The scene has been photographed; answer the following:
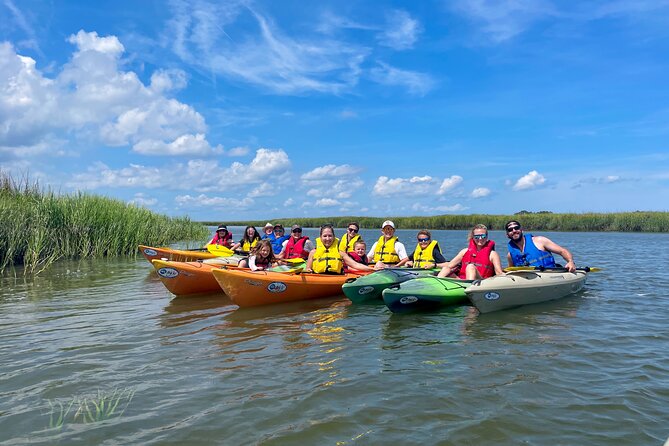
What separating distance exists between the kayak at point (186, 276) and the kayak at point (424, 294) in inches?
105

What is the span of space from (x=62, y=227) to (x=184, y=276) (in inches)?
316

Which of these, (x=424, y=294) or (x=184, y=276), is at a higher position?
(x=184, y=276)

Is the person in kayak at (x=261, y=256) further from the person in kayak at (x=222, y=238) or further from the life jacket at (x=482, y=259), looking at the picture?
the person in kayak at (x=222, y=238)

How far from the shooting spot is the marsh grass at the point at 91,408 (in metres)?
3.41

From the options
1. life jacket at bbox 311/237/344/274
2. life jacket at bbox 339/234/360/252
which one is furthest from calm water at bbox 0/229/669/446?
life jacket at bbox 339/234/360/252

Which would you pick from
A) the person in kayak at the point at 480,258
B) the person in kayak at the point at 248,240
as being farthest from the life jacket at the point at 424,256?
the person in kayak at the point at 248,240

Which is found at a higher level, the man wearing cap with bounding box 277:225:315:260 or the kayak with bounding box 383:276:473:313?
the man wearing cap with bounding box 277:225:315:260

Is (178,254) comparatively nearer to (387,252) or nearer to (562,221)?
(387,252)

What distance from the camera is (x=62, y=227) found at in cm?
1443

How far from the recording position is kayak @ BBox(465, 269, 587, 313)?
6711mm

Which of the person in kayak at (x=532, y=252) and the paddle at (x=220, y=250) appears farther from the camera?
the paddle at (x=220, y=250)

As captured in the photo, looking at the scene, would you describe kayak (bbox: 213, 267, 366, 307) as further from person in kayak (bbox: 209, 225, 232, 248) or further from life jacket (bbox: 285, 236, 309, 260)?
person in kayak (bbox: 209, 225, 232, 248)

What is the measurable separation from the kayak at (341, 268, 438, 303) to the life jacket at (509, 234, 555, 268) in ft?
6.61

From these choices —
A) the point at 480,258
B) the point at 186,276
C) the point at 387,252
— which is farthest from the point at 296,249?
the point at 480,258
